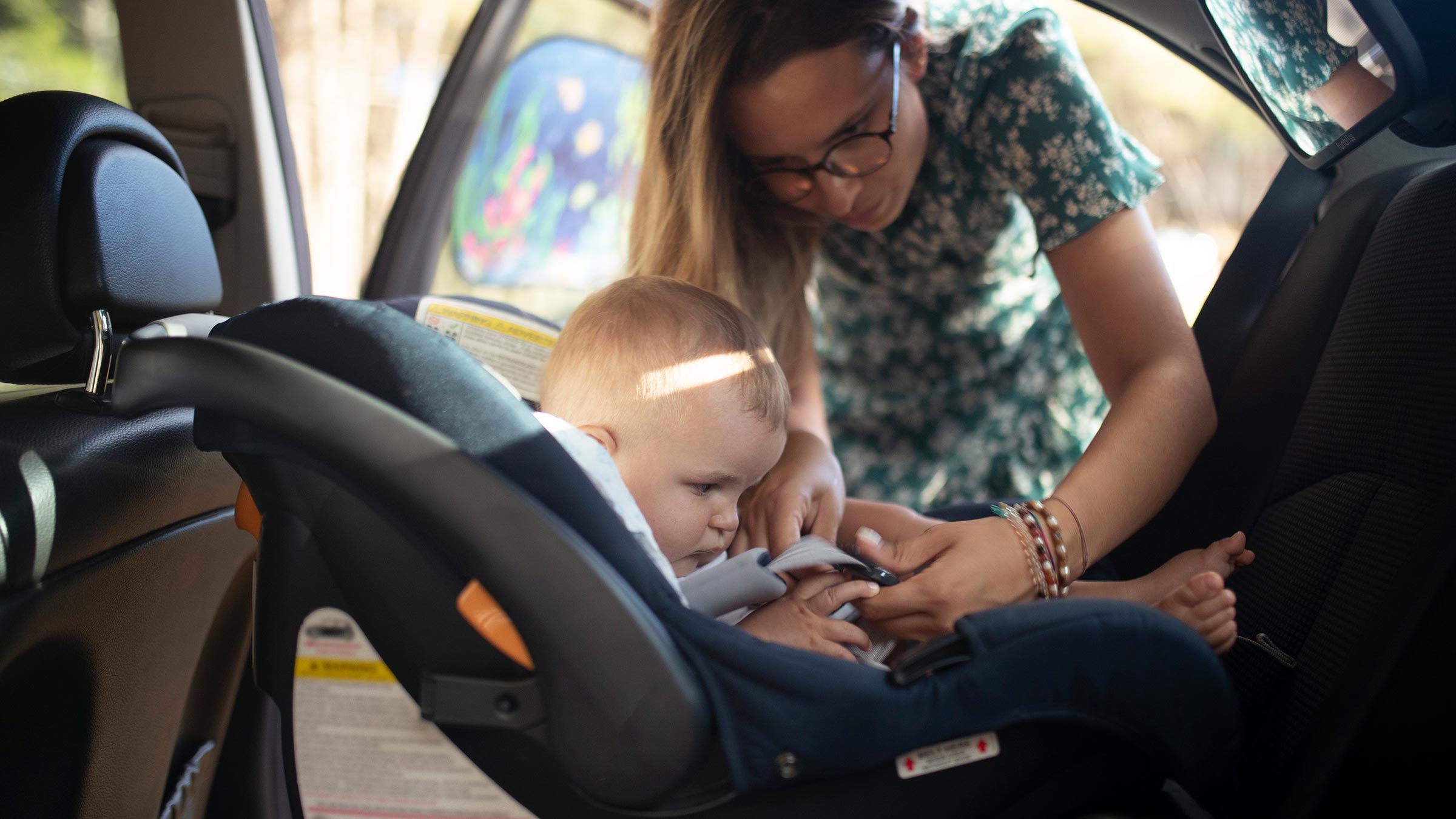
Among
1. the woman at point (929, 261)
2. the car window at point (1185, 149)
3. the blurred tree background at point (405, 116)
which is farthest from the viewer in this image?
the car window at point (1185, 149)

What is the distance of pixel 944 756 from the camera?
2.41 ft

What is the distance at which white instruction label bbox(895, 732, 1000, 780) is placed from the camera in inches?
29.0

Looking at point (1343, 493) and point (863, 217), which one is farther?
point (863, 217)

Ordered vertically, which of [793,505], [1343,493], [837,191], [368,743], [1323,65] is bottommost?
[368,743]

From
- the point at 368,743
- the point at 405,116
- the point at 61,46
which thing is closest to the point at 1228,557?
the point at 368,743

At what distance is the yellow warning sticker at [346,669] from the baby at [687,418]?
11.1 inches

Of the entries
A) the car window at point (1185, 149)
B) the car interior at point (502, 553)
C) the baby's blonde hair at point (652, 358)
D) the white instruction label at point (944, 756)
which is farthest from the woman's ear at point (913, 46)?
the car window at point (1185, 149)

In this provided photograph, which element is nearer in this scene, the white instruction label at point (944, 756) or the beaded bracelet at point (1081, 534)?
the white instruction label at point (944, 756)

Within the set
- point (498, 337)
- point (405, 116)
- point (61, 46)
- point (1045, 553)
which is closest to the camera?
point (1045, 553)

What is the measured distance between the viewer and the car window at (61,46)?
1464 mm

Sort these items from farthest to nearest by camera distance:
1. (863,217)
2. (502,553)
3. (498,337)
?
(863,217)
(498,337)
(502,553)

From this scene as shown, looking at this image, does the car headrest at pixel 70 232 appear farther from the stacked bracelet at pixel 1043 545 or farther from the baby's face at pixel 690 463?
the stacked bracelet at pixel 1043 545

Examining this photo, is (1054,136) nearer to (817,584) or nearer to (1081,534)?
(1081,534)

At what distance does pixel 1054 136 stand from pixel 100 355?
111 centimetres
